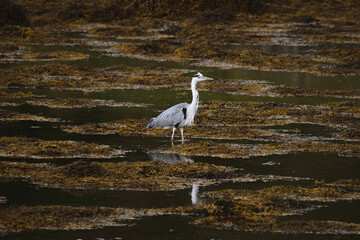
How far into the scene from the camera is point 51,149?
17.4 meters

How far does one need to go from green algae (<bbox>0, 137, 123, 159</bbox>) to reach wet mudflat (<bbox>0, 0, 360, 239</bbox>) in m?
0.03

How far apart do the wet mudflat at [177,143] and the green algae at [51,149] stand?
3cm

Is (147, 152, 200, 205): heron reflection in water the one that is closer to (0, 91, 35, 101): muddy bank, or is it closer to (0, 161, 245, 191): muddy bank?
(0, 161, 245, 191): muddy bank

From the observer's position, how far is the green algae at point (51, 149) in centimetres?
1714

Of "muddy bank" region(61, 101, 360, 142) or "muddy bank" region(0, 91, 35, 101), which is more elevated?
"muddy bank" region(0, 91, 35, 101)

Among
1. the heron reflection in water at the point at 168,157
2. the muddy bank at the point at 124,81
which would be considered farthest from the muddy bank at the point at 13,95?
the heron reflection in water at the point at 168,157

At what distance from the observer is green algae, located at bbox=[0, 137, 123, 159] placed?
1714 cm

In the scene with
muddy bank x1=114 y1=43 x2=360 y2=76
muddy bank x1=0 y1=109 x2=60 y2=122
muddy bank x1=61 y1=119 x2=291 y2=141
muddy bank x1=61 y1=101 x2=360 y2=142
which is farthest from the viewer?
muddy bank x1=114 y1=43 x2=360 y2=76

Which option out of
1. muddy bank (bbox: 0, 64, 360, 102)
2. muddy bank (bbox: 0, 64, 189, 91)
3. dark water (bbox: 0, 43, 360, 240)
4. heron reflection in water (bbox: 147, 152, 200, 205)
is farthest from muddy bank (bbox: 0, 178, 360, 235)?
muddy bank (bbox: 0, 64, 189, 91)

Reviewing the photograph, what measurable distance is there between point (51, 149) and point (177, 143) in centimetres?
316

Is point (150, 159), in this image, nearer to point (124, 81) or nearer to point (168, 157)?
point (168, 157)

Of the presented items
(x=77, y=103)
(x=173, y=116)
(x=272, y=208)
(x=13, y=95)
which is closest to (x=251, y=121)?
(x=173, y=116)

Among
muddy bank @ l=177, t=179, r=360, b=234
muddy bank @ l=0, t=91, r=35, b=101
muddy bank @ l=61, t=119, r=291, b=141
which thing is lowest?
muddy bank @ l=177, t=179, r=360, b=234

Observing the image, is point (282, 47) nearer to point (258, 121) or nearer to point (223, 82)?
point (223, 82)
